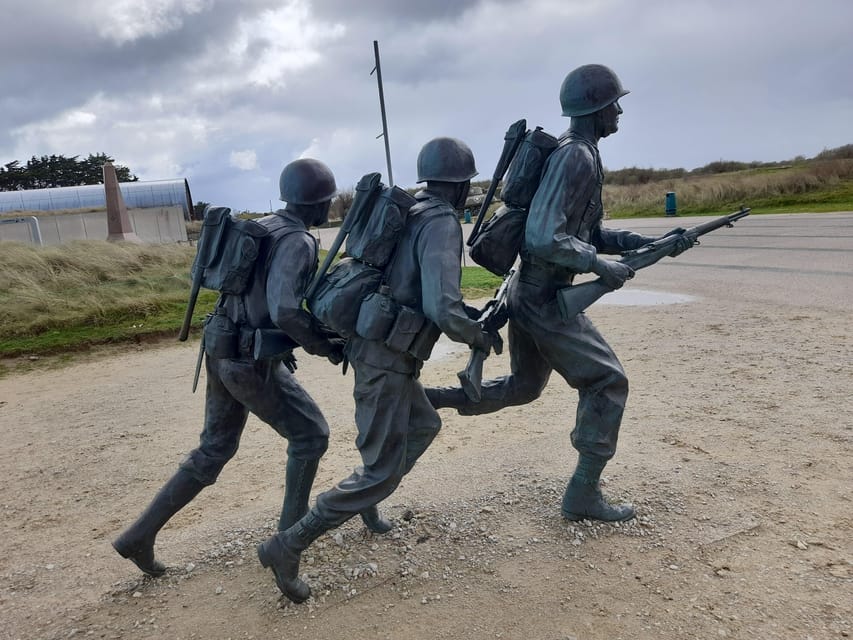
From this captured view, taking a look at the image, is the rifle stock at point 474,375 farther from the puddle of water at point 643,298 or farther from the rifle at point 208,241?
the puddle of water at point 643,298

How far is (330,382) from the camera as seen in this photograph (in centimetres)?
748

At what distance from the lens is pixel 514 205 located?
→ 3.40 meters

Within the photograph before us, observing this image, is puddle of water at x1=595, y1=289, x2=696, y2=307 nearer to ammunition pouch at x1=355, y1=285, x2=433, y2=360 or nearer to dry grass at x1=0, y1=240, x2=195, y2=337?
ammunition pouch at x1=355, y1=285, x2=433, y2=360

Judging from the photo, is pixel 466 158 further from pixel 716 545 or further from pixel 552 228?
pixel 716 545

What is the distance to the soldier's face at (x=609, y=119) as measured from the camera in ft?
11.0

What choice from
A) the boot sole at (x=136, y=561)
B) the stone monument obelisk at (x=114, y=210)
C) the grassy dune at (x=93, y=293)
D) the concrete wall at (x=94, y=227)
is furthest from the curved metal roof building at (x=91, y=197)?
the boot sole at (x=136, y=561)

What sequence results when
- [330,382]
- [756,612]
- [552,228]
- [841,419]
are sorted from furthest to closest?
1. [330,382]
2. [841,419]
3. [552,228]
4. [756,612]


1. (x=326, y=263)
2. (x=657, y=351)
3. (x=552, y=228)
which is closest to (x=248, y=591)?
(x=326, y=263)

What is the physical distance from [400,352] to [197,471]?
4.21 ft

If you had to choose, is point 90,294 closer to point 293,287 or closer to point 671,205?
point 293,287

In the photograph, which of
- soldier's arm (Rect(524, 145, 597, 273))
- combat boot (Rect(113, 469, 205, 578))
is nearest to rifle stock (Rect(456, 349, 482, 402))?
soldier's arm (Rect(524, 145, 597, 273))

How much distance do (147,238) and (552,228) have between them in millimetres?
25934

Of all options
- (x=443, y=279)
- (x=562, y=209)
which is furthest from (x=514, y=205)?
(x=443, y=279)

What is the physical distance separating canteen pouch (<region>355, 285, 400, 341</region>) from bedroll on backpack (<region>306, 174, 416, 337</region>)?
0.22ft
